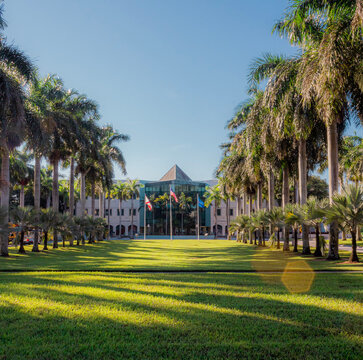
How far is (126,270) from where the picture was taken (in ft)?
36.3

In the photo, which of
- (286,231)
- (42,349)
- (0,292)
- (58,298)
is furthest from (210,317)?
(286,231)

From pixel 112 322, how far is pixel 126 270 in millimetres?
6403

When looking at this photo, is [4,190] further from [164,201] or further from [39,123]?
[164,201]

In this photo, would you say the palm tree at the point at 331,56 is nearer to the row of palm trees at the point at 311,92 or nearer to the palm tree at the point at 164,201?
the row of palm trees at the point at 311,92

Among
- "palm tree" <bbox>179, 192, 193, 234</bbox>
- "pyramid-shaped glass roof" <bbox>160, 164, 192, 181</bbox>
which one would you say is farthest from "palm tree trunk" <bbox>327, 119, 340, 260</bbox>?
"pyramid-shaped glass roof" <bbox>160, 164, 192, 181</bbox>

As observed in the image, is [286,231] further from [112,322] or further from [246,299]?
[112,322]

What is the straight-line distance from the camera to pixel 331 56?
41.7ft

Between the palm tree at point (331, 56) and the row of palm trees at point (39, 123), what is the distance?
14.4m

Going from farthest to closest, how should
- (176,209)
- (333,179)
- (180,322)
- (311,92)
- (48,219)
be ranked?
(176,209)
(48,219)
(333,179)
(311,92)
(180,322)

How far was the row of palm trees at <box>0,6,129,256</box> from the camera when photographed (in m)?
18.2

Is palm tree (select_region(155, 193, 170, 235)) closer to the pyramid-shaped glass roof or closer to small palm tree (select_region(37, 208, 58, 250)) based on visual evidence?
the pyramid-shaped glass roof

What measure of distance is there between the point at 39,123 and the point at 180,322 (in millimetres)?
19321

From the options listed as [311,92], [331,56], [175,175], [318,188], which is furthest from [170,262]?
[175,175]

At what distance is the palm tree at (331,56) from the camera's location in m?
12.9
